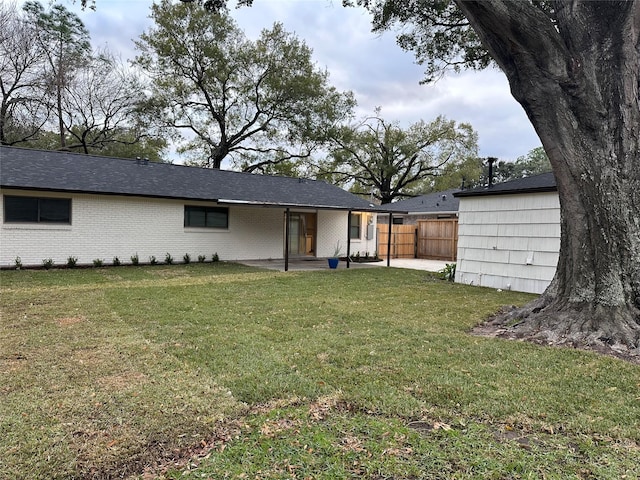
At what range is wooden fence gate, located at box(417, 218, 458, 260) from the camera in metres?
18.5

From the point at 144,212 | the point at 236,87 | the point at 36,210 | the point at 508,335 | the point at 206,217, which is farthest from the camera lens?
the point at 236,87

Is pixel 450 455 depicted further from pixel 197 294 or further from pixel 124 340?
pixel 197 294

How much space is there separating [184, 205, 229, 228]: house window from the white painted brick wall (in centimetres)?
19

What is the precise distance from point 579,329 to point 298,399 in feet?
13.2

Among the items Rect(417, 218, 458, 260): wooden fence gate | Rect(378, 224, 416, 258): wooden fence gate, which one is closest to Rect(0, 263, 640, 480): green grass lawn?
Rect(417, 218, 458, 260): wooden fence gate

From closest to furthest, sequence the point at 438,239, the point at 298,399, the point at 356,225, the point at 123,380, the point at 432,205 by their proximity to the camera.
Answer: the point at 298,399, the point at 123,380, the point at 356,225, the point at 438,239, the point at 432,205

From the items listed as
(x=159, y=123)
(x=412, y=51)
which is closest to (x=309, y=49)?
(x=159, y=123)

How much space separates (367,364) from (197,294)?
16.3ft

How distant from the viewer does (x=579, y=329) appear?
5191 millimetres

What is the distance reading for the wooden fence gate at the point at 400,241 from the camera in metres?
20.3

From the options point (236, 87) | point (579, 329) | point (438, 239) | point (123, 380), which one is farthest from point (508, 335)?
point (236, 87)

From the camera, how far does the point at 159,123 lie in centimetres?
2417

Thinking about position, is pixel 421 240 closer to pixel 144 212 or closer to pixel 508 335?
pixel 144 212

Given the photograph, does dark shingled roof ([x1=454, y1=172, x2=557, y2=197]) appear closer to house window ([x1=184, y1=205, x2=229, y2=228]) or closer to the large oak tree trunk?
A: the large oak tree trunk
